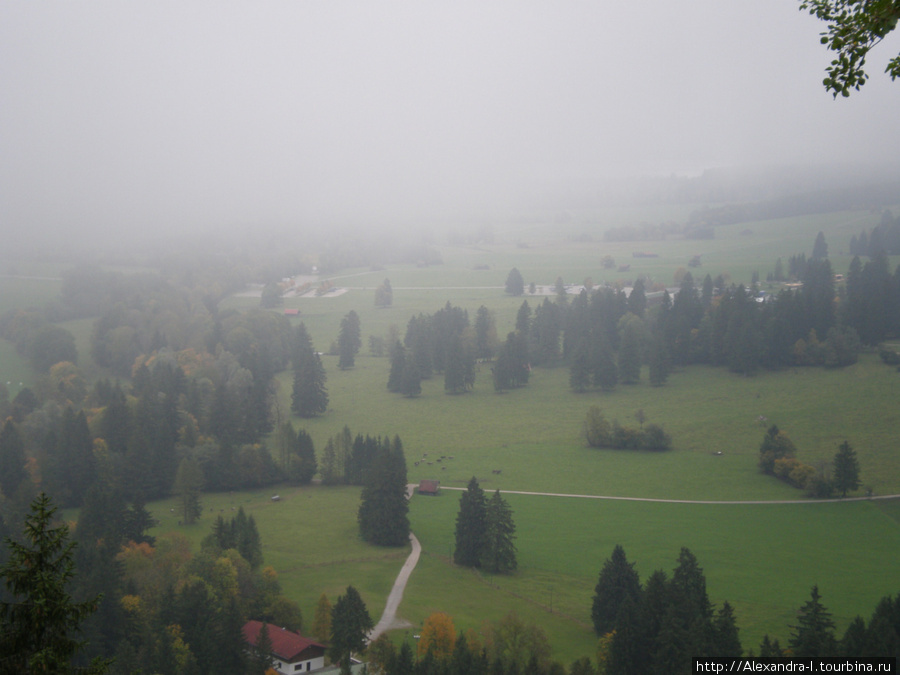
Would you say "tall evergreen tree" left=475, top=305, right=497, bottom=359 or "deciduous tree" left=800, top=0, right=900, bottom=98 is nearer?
"deciduous tree" left=800, top=0, right=900, bottom=98

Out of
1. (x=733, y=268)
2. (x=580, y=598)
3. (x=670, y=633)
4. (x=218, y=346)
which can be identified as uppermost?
(x=733, y=268)

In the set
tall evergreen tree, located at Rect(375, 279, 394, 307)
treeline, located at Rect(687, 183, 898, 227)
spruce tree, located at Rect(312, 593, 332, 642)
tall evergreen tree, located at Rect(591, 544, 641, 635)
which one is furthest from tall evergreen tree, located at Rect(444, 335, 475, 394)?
treeline, located at Rect(687, 183, 898, 227)

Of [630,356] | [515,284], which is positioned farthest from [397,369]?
[515,284]

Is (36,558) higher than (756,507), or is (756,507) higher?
(36,558)

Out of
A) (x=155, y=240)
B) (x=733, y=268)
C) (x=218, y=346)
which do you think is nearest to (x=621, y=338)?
(x=733, y=268)

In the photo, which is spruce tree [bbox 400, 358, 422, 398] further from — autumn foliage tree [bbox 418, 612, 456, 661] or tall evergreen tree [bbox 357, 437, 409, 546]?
autumn foliage tree [bbox 418, 612, 456, 661]

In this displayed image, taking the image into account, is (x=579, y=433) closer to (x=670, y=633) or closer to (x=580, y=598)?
(x=580, y=598)

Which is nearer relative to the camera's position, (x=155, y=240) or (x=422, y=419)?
(x=422, y=419)

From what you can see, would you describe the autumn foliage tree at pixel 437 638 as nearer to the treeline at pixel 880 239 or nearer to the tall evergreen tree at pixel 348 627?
the tall evergreen tree at pixel 348 627
